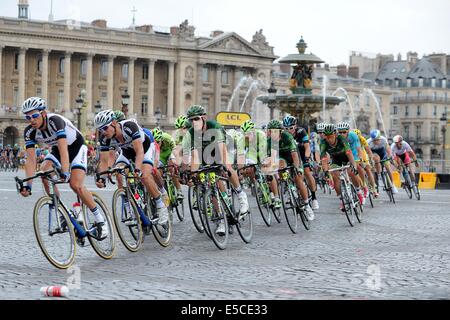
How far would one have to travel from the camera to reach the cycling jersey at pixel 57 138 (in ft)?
34.9

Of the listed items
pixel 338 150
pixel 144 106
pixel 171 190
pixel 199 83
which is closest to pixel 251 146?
pixel 338 150

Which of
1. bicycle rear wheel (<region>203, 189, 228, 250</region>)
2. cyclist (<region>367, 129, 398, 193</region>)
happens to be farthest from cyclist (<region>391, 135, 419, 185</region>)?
bicycle rear wheel (<region>203, 189, 228, 250</region>)

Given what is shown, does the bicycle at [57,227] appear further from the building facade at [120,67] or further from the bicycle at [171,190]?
the building facade at [120,67]

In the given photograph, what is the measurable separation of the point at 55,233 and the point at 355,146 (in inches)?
426

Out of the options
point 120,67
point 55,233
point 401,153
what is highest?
point 120,67

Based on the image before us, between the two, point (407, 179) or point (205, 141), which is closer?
point (205, 141)

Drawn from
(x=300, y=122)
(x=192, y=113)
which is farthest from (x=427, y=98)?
(x=192, y=113)

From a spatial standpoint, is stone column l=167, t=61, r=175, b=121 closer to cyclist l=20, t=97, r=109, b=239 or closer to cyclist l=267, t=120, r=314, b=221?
cyclist l=267, t=120, r=314, b=221

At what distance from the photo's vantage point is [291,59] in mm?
40031

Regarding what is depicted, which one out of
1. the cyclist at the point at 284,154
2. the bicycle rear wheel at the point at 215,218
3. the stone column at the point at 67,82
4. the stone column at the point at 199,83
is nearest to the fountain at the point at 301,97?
the cyclist at the point at 284,154

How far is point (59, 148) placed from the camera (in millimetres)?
10586

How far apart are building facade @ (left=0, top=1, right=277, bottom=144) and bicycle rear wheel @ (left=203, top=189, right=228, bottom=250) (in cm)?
8205

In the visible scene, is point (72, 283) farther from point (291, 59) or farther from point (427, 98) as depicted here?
point (427, 98)

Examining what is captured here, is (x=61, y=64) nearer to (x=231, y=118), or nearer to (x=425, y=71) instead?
(x=425, y=71)
